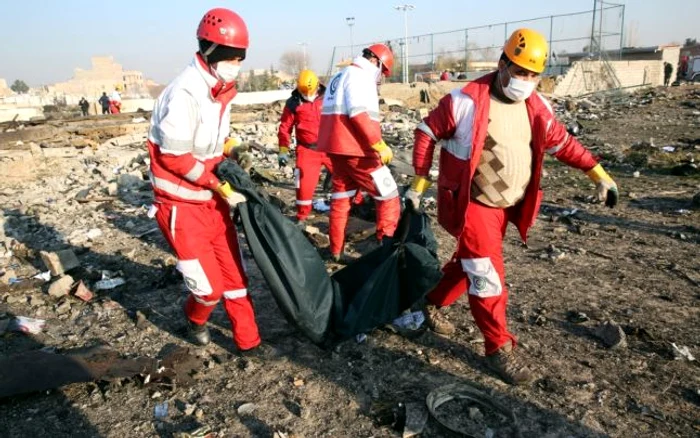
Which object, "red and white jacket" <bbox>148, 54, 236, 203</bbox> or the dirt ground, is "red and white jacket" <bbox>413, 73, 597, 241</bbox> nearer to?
the dirt ground

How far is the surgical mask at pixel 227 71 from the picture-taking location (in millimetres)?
2861

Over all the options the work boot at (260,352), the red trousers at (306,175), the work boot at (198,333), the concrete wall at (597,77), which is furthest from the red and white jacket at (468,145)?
the concrete wall at (597,77)

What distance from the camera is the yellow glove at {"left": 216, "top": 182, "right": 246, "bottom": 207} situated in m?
2.88

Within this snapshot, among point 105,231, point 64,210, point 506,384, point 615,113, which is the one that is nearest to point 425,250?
point 506,384

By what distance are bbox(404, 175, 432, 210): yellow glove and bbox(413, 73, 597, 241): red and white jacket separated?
0.04 meters

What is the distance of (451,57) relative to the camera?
30.2 metres

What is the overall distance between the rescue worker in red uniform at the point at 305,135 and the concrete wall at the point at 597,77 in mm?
20885

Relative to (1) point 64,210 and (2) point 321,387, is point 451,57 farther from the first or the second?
(2) point 321,387

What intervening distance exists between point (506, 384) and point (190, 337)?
2047mm

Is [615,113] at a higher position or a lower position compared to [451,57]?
lower

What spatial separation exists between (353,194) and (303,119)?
1.77m

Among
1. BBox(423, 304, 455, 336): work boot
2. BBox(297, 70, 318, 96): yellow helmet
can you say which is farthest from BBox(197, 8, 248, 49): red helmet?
BBox(297, 70, 318, 96): yellow helmet

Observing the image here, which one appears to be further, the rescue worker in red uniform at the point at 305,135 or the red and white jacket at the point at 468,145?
the rescue worker in red uniform at the point at 305,135

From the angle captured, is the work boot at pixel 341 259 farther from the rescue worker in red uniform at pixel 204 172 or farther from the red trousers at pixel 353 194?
the rescue worker in red uniform at pixel 204 172
